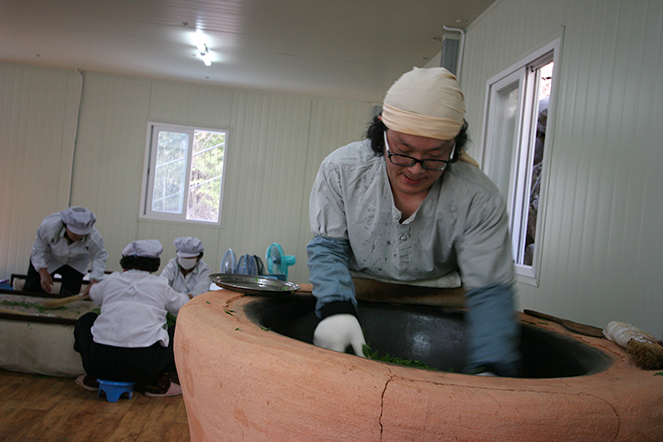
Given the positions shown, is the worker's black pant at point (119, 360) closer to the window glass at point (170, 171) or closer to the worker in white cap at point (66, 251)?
the worker in white cap at point (66, 251)

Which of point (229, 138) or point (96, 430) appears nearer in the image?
point (96, 430)

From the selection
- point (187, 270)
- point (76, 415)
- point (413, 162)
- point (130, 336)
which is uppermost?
point (413, 162)

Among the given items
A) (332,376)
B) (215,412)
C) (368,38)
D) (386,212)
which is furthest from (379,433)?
(368,38)

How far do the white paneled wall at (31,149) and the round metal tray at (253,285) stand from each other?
22.6 feet

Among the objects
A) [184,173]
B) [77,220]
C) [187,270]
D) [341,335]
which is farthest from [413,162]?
[184,173]

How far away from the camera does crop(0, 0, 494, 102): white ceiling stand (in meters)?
4.50

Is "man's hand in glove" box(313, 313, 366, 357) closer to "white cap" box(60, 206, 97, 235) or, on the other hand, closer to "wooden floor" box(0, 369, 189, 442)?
"wooden floor" box(0, 369, 189, 442)

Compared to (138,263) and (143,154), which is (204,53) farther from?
(138,263)

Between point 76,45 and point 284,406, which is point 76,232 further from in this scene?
point 284,406

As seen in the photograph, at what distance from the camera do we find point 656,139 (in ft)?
6.84

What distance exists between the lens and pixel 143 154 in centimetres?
738

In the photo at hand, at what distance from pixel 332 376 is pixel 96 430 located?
90.9 inches

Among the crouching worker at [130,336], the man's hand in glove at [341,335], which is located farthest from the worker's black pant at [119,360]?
the man's hand in glove at [341,335]

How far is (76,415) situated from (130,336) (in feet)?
1.60
